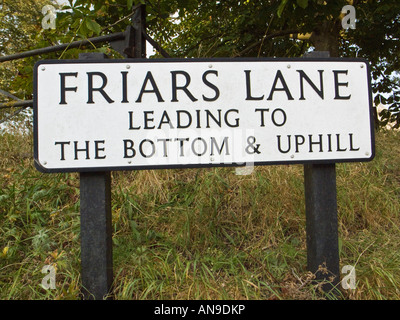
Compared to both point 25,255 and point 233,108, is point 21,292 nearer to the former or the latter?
point 25,255

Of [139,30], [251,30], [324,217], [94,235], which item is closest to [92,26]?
[139,30]

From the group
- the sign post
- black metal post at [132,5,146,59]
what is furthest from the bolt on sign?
black metal post at [132,5,146,59]

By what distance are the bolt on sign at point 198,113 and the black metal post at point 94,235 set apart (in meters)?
0.09

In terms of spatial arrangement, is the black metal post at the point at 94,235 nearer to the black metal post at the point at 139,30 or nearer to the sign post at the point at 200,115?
the sign post at the point at 200,115

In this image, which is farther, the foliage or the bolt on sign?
the foliage

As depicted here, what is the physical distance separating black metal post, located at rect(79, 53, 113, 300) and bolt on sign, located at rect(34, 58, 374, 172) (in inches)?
3.5

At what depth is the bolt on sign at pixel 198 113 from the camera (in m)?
1.63

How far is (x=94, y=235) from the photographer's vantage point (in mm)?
1676

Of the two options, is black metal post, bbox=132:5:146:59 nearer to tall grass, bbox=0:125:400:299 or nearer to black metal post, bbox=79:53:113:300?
tall grass, bbox=0:125:400:299

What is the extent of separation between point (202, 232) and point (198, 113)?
944mm

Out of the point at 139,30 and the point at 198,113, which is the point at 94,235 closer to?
the point at 198,113

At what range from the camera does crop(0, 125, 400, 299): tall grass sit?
1.78 m

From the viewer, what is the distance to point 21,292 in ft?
5.84

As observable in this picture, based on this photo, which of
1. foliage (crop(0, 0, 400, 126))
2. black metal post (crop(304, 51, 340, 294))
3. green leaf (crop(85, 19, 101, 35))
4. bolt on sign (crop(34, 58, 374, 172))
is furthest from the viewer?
foliage (crop(0, 0, 400, 126))
